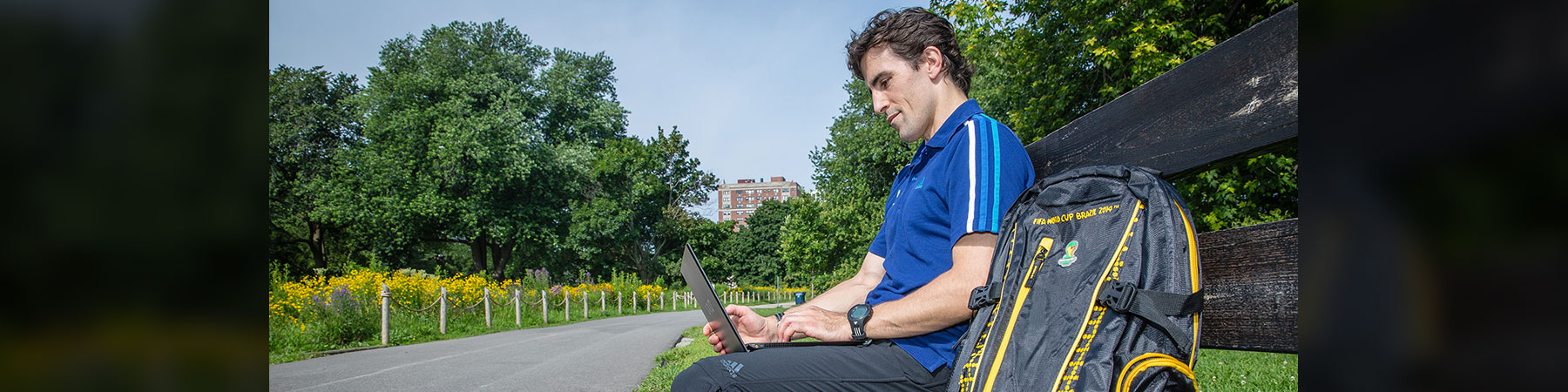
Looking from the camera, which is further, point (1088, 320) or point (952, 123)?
point (952, 123)

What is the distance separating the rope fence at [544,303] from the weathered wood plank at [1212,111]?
1.33 meters

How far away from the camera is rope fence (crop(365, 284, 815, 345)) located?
1321cm

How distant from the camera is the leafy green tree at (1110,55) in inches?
336

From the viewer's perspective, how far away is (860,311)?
70.8 inches

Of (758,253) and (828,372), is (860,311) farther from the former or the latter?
(758,253)

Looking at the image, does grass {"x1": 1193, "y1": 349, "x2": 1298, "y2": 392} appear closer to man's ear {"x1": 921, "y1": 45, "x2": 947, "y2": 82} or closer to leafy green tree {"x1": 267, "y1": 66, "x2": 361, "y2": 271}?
man's ear {"x1": 921, "y1": 45, "x2": 947, "y2": 82}

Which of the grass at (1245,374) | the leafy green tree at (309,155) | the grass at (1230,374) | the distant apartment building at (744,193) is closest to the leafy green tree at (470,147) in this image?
the leafy green tree at (309,155)

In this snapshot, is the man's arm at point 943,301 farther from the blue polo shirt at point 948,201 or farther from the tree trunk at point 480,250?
the tree trunk at point 480,250

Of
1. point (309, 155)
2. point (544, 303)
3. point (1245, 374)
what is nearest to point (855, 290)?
point (1245, 374)

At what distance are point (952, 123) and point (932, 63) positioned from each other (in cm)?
21

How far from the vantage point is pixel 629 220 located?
148 ft
